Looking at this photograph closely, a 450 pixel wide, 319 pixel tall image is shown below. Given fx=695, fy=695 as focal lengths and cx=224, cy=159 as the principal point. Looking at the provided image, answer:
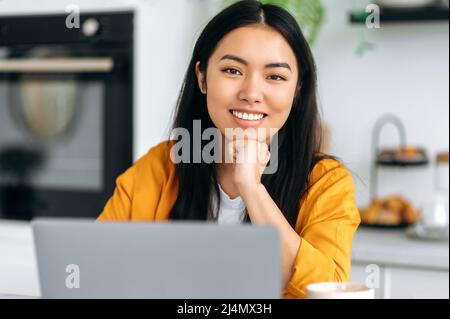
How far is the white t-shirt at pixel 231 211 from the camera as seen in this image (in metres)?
1.55

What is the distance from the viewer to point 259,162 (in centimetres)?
137

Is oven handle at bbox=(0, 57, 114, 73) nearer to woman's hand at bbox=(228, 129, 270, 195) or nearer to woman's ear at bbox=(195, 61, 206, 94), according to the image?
woman's ear at bbox=(195, 61, 206, 94)

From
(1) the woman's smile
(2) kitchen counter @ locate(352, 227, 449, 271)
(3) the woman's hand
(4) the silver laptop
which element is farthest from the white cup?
(2) kitchen counter @ locate(352, 227, 449, 271)

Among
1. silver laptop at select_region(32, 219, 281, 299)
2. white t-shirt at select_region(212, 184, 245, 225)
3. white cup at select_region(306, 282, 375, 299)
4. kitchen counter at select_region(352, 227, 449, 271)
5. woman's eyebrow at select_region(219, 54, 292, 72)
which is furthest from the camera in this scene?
kitchen counter at select_region(352, 227, 449, 271)

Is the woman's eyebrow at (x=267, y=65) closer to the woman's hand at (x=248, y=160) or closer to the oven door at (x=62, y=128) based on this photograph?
the woman's hand at (x=248, y=160)

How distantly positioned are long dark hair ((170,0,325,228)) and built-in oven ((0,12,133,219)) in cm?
98

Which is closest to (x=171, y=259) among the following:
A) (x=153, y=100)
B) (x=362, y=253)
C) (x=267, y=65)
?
(x=267, y=65)

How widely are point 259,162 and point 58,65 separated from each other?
1.46m

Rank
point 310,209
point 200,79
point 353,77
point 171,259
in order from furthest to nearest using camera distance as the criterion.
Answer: point 353,77
point 200,79
point 310,209
point 171,259

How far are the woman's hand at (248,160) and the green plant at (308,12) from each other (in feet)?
4.28

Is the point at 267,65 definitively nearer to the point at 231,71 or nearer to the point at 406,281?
the point at 231,71

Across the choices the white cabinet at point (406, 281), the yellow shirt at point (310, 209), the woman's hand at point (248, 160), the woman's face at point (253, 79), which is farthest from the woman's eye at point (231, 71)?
the white cabinet at point (406, 281)

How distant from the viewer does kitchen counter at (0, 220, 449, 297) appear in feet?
7.22
